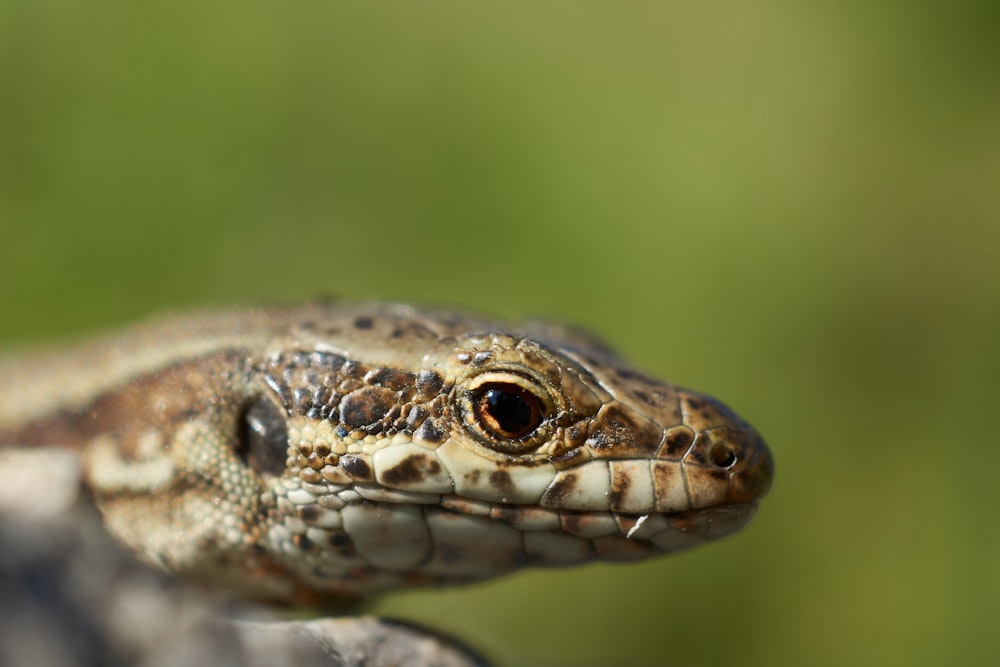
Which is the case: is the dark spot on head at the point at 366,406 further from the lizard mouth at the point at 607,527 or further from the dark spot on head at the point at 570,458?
the dark spot on head at the point at 570,458

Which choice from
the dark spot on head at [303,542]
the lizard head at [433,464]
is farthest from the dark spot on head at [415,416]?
the dark spot on head at [303,542]

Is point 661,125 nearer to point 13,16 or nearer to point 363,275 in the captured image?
point 363,275

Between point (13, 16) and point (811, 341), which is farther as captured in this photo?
point (13, 16)

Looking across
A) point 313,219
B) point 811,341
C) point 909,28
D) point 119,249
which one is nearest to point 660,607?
point 811,341

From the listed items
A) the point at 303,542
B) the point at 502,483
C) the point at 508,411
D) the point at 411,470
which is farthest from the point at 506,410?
the point at 303,542

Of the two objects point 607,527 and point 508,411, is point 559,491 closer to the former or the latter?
point 607,527

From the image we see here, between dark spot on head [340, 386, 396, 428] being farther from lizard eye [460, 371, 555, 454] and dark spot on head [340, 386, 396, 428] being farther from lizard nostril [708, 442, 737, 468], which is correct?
lizard nostril [708, 442, 737, 468]
